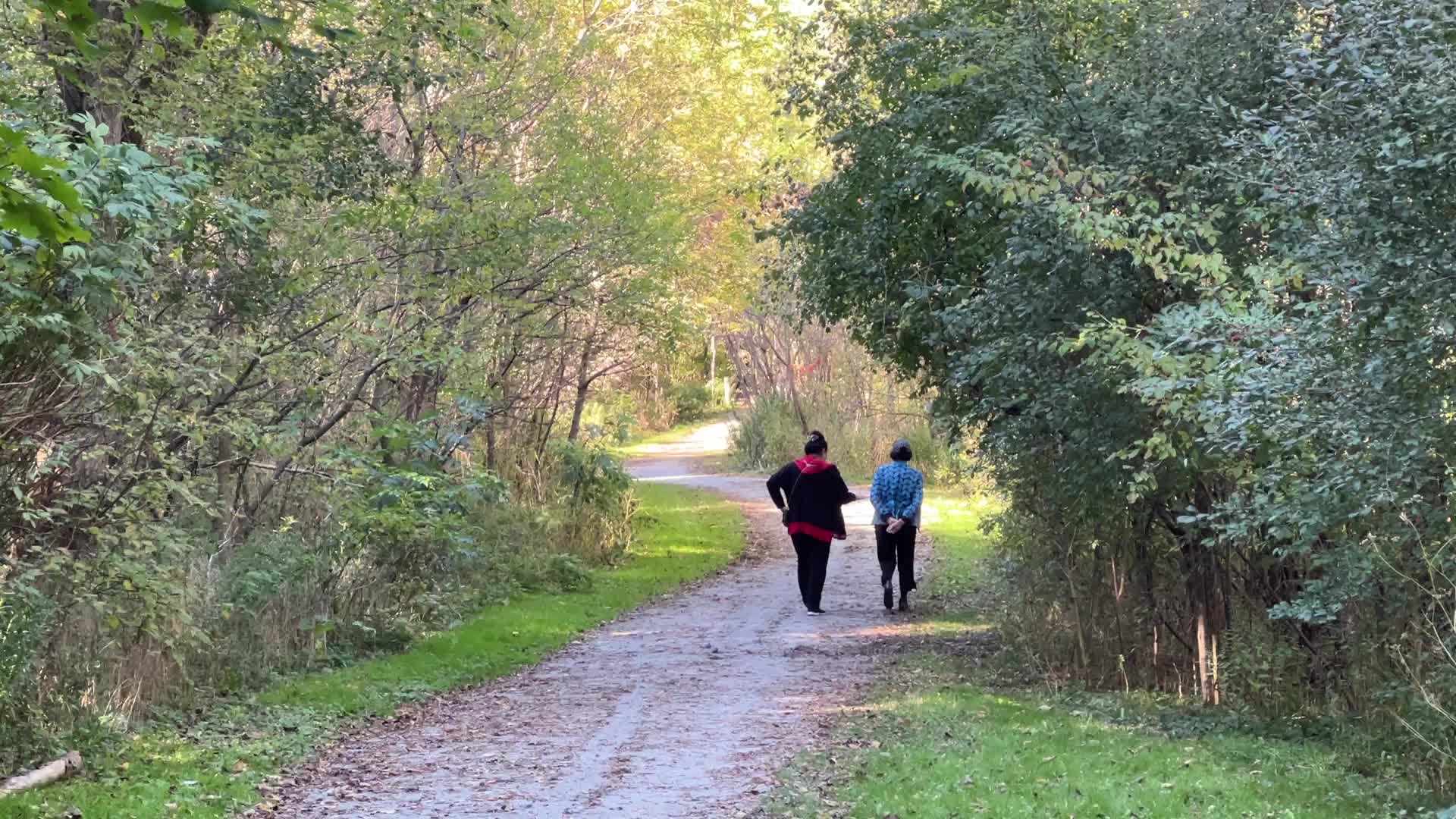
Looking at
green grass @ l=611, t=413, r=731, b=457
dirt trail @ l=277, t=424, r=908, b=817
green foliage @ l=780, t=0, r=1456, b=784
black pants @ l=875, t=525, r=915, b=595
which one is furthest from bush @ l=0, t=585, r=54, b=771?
green grass @ l=611, t=413, r=731, b=457

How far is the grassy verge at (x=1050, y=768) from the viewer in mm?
7543

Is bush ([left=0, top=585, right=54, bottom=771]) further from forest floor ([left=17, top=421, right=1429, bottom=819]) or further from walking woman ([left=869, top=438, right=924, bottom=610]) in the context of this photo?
walking woman ([left=869, top=438, right=924, bottom=610])

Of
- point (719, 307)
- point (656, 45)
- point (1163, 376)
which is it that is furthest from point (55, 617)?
point (719, 307)

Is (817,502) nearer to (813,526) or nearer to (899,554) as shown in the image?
(813,526)

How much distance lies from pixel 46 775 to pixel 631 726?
3.87 meters

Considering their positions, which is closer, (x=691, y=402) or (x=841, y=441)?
(x=841, y=441)

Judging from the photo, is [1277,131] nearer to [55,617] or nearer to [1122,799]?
[1122,799]

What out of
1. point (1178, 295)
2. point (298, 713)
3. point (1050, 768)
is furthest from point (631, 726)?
point (1178, 295)

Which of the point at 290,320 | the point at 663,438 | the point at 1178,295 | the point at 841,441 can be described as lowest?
the point at 841,441

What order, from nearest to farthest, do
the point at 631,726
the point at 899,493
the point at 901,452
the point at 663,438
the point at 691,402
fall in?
1. the point at 631,726
2. the point at 899,493
3. the point at 901,452
4. the point at 663,438
5. the point at 691,402

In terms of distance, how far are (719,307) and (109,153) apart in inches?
1050

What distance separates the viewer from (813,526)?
16.2 meters

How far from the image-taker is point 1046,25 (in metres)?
11.9

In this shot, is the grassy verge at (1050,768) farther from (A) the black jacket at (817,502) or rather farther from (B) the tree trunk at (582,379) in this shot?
(B) the tree trunk at (582,379)
